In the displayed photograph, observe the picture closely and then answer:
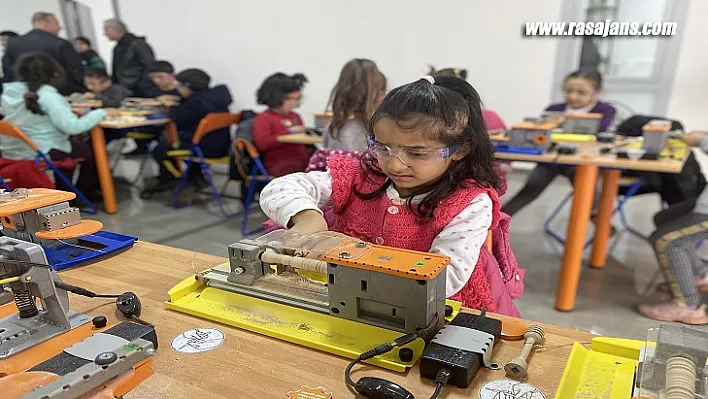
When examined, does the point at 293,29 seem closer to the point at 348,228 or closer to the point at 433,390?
the point at 348,228

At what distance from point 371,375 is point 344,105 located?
1.97 metres

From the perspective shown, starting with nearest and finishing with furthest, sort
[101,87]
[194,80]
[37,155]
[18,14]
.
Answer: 1. [37,155]
2. [194,80]
3. [101,87]
4. [18,14]

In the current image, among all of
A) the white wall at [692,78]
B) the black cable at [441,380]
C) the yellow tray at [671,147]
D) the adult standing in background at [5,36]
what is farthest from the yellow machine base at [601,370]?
the adult standing in background at [5,36]

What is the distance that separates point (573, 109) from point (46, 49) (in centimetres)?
503

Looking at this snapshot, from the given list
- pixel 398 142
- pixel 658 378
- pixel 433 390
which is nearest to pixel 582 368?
pixel 658 378

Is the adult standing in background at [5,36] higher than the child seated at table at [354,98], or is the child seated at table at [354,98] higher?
the adult standing in background at [5,36]

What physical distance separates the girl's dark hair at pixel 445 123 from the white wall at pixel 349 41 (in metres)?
3.28

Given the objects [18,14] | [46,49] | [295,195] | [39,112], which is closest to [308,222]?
[295,195]

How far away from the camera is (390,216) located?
1.26 m

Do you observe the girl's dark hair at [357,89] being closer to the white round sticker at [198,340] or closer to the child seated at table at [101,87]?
the white round sticker at [198,340]

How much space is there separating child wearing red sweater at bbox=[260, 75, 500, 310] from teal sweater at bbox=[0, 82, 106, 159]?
2.95 metres

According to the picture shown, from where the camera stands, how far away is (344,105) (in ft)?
8.49

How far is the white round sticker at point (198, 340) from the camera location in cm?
84

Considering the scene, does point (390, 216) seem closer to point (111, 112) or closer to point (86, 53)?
point (111, 112)
